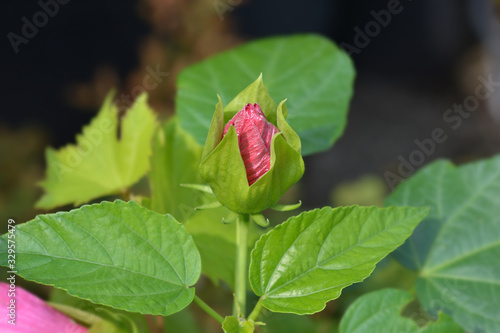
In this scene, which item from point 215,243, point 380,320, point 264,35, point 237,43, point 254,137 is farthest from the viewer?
point 264,35

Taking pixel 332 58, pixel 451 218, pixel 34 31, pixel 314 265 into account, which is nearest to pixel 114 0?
pixel 34 31

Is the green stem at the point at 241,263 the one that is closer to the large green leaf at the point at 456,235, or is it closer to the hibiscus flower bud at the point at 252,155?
the hibiscus flower bud at the point at 252,155

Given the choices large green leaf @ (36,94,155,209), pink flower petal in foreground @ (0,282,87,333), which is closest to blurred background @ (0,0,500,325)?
large green leaf @ (36,94,155,209)

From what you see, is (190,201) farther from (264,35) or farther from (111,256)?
(264,35)

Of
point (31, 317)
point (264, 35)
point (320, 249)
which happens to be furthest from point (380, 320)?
point (264, 35)

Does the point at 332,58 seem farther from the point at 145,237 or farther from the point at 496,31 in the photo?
the point at 496,31

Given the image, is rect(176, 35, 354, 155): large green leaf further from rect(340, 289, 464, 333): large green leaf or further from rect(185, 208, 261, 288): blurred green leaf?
rect(340, 289, 464, 333): large green leaf
